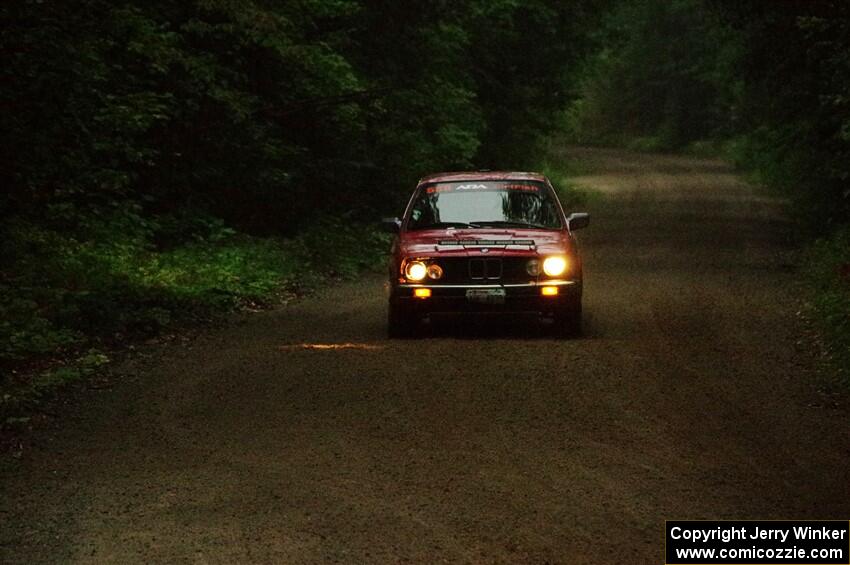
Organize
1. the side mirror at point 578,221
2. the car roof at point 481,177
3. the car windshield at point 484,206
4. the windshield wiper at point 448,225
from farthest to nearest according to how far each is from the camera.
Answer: the car roof at point 481,177 → the side mirror at point 578,221 → the car windshield at point 484,206 → the windshield wiper at point 448,225

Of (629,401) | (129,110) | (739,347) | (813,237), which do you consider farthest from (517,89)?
(629,401)

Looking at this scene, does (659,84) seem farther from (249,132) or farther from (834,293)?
(834,293)

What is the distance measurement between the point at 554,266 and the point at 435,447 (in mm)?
5387

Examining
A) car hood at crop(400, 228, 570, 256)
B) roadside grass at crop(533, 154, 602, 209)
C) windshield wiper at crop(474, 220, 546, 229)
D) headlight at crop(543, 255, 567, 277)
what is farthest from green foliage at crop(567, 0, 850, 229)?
headlight at crop(543, 255, 567, 277)

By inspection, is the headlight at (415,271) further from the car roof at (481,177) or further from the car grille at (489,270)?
the car roof at (481,177)

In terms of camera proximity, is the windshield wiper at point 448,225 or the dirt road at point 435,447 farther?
the windshield wiper at point 448,225

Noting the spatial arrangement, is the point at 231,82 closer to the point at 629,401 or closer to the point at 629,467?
the point at 629,401

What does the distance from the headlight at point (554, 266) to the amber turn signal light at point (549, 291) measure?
0.15 meters

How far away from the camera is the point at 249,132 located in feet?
71.1

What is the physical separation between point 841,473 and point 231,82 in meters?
15.5

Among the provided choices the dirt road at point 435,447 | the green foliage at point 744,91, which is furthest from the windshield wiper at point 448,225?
the green foliage at point 744,91

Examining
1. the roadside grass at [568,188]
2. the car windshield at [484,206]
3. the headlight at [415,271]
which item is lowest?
the roadside grass at [568,188]

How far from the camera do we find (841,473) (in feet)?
27.1

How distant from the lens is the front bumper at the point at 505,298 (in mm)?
14023
